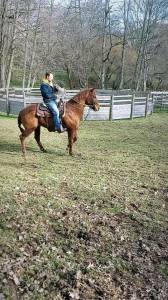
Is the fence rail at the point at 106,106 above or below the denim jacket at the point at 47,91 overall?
below

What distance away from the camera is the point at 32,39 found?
1532 inches

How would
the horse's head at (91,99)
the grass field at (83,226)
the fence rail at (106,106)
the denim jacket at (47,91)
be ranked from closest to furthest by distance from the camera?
the grass field at (83,226), the denim jacket at (47,91), the horse's head at (91,99), the fence rail at (106,106)

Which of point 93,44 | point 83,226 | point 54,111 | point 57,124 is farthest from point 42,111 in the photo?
point 93,44

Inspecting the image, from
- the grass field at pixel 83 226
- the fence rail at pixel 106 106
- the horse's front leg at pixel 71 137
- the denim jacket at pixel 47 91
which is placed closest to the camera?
the grass field at pixel 83 226

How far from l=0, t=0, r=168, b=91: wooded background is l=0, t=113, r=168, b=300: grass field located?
27.8 meters

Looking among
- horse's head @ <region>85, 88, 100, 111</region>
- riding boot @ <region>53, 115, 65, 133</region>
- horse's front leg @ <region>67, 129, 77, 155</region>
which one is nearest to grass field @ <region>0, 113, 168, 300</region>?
horse's front leg @ <region>67, 129, 77, 155</region>

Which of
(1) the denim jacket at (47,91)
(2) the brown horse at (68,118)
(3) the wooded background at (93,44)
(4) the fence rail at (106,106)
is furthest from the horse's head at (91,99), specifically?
(3) the wooded background at (93,44)

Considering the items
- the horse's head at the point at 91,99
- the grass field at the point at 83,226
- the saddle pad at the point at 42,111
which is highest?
the horse's head at the point at 91,99

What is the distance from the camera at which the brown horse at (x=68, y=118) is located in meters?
11.6

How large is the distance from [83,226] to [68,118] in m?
5.51

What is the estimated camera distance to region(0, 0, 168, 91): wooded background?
4091 cm

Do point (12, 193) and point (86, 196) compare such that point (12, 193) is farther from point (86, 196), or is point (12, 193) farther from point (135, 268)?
point (135, 268)

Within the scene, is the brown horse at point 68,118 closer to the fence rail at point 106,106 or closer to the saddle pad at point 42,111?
the saddle pad at point 42,111

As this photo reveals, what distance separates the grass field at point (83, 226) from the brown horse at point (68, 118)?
608mm
